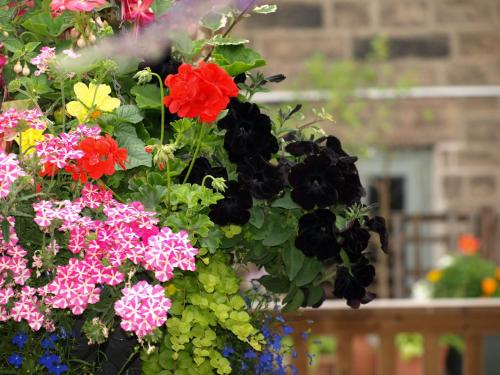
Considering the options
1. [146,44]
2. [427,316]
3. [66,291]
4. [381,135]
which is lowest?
[381,135]

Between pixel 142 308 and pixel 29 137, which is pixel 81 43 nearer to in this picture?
pixel 29 137

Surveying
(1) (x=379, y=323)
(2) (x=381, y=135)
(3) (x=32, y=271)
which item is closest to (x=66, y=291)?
(3) (x=32, y=271)

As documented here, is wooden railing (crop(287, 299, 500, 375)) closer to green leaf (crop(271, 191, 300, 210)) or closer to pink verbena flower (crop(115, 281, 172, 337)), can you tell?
green leaf (crop(271, 191, 300, 210))

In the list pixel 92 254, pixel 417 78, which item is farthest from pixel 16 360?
pixel 417 78

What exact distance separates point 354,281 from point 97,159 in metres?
0.45

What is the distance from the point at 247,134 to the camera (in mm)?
1408

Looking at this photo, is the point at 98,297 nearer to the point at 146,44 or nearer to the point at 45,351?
the point at 45,351

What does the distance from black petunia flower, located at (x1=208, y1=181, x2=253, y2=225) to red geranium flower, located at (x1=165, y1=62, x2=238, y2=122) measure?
0.40 feet

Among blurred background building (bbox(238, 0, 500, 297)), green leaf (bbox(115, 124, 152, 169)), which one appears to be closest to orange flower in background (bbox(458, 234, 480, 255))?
blurred background building (bbox(238, 0, 500, 297))

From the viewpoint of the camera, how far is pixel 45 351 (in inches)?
54.4

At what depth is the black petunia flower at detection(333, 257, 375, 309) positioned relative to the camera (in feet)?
4.80

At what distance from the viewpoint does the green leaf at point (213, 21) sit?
→ 151 centimetres

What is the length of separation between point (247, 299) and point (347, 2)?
4.55m

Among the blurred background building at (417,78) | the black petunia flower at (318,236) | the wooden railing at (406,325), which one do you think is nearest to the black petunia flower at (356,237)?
the black petunia flower at (318,236)
